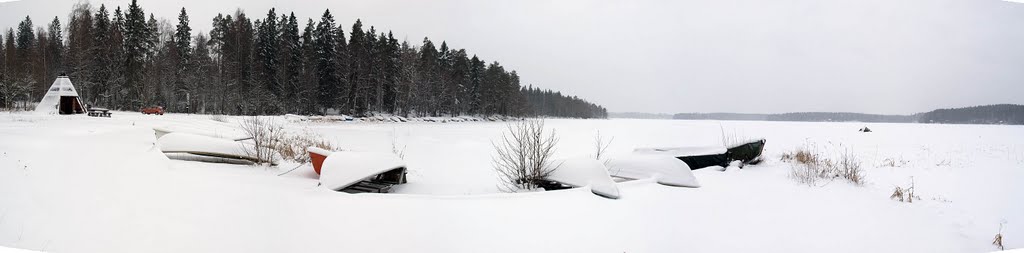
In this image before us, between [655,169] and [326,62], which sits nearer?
[655,169]

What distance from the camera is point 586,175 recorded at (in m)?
5.14

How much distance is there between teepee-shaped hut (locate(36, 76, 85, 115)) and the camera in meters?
16.7

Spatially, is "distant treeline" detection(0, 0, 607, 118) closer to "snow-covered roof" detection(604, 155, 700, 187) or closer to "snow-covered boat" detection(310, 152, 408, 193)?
"snow-covered boat" detection(310, 152, 408, 193)

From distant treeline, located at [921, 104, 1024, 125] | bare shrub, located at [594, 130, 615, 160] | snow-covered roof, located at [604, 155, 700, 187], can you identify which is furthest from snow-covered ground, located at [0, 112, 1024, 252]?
bare shrub, located at [594, 130, 615, 160]

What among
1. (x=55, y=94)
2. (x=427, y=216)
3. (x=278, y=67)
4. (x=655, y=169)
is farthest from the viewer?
(x=55, y=94)

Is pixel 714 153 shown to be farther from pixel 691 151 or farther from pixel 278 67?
pixel 278 67

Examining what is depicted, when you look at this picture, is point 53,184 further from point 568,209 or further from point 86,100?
point 86,100

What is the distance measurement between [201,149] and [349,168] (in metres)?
3.52

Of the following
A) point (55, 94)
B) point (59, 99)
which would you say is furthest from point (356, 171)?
point (55, 94)

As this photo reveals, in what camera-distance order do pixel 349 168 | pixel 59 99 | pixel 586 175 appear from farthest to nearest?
1. pixel 59 99
2. pixel 349 168
3. pixel 586 175

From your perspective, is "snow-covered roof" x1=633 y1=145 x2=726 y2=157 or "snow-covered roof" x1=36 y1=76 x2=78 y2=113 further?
"snow-covered roof" x1=36 y1=76 x2=78 y2=113

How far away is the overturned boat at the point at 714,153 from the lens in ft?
28.7

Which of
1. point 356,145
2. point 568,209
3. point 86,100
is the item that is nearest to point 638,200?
point 568,209

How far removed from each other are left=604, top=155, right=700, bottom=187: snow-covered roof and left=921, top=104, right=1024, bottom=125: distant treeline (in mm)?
3760
